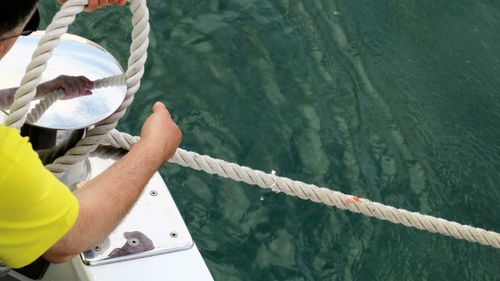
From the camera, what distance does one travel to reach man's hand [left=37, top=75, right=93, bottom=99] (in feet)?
4.55

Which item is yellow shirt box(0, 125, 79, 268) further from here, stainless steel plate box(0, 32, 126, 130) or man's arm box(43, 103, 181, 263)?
stainless steel plate box(0, 32, 126, 130)

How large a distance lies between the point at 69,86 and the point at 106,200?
0.27 m

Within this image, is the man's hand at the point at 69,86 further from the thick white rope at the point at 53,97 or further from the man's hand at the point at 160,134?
the man's hand at the point at 160,134

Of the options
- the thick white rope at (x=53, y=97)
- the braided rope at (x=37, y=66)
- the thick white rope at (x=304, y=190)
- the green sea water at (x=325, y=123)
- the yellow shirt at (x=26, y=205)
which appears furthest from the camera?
the green sea water at (x=325, y=123)

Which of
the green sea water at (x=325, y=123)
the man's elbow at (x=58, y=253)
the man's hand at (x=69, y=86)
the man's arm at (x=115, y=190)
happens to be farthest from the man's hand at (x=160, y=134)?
the green sea water at (x=325, y=123)

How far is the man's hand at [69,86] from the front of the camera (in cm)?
139

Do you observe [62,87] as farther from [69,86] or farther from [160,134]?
[160,134]

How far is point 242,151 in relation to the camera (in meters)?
2.81

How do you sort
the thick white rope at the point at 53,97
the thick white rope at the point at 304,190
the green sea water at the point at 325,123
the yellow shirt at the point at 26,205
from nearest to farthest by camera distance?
the yellow shirt at the point at 26,205, the thick white rope at the point at 53,97, the thick white rope at the point at 304,190, the green sea water at the point at 325,123

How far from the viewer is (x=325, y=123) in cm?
302

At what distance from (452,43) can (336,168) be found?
1165mm

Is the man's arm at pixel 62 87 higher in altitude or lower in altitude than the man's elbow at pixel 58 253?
higher

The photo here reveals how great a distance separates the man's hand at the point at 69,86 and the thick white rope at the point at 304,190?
0.27 metres

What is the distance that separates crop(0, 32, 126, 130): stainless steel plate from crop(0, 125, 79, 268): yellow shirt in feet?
0.89
